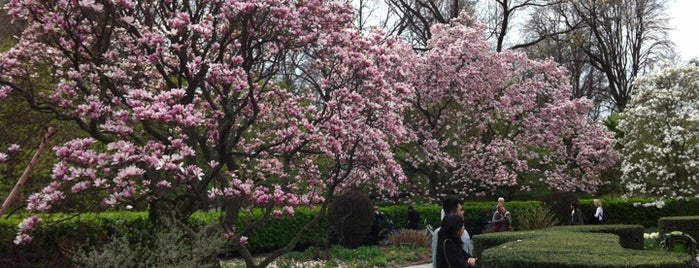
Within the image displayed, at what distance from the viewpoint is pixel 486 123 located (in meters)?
23.7

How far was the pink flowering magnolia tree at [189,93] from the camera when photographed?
7.56 m

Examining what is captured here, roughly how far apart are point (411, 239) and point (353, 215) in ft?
5.78

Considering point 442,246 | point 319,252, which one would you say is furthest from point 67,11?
point 319,252

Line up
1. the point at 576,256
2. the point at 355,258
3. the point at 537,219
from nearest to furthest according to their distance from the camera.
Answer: the point at 576,256 → the point at 355,258 → the point at 537,219

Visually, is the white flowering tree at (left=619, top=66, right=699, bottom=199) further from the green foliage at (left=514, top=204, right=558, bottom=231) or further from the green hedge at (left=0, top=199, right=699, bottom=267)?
the green hedge at (left=0, top=199, right=699, bottom=267)

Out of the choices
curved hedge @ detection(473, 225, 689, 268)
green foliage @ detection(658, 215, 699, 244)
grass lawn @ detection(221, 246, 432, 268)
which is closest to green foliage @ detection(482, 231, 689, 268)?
curved hedge @ detection(473, 225, 689, 268)

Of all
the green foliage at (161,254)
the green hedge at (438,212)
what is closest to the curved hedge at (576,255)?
the green foliage at (161,254)

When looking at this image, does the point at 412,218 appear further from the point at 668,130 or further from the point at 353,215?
the point at 668,130

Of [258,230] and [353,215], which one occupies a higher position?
[353,215]

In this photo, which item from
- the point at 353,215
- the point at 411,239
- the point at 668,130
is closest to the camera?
the point at 411,239

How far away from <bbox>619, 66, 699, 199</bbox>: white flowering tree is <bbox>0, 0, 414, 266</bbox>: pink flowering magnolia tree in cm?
1412

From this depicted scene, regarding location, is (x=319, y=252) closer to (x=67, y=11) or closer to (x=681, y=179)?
(x=67, y=11)

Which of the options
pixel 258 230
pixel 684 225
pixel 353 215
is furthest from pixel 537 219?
pixel 258 230

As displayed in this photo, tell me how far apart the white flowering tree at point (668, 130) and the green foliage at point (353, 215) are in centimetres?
962
